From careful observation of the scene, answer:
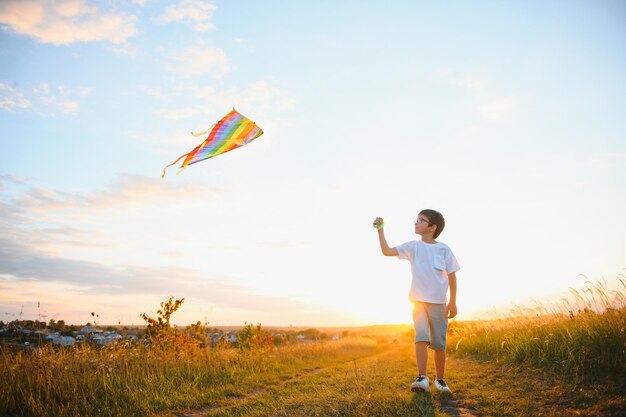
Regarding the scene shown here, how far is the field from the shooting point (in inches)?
181

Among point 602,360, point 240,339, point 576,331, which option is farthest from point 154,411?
point 240,339

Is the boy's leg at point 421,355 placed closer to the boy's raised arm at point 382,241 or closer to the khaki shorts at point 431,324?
the khaki shorts at point 431,324

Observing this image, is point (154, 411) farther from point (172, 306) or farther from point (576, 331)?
point (576, 331)

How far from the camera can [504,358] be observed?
26.1 ft

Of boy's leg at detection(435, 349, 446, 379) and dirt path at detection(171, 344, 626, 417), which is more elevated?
boy's leg at detection(435, 349, 446, 379)

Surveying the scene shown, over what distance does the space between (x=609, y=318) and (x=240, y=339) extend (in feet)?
35.3

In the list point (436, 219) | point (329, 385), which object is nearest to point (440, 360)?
point (436, 219)

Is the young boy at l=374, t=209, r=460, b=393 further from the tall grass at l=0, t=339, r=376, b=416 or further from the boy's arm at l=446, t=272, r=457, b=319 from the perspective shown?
the tall grass at l=0, t=339, r=376, b=416

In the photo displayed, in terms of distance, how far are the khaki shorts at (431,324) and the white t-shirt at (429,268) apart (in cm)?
11

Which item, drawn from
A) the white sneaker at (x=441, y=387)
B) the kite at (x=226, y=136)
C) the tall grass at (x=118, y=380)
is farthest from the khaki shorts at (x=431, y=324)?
the kite at (x=226, y=136)

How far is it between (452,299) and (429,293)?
1.29 feet

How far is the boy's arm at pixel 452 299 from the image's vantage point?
17.9 ft

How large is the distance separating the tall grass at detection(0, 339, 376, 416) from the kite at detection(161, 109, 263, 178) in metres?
4.14

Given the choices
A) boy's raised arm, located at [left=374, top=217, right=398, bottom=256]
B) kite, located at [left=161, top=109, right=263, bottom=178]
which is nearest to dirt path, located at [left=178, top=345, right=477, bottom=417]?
boy's raised arm, located at [left=374, top=217, right=398, bottom=256]
